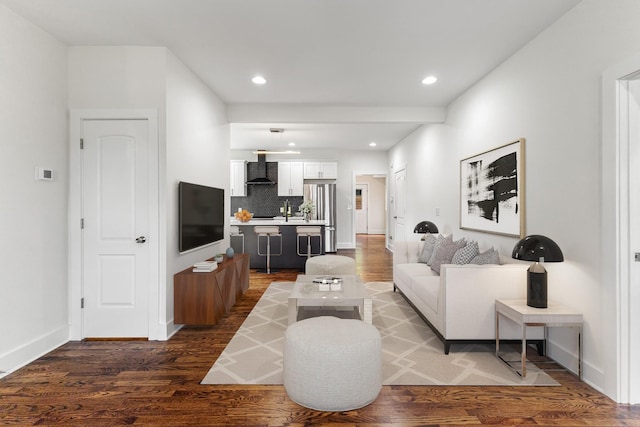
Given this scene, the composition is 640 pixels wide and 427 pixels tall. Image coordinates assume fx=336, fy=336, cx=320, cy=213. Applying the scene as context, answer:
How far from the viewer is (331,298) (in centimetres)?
301

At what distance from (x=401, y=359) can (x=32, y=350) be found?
3.07 metres

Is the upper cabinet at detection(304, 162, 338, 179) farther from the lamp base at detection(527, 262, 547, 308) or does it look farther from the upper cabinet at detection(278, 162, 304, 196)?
the lamp base at detection(527, 262, 547, 308)

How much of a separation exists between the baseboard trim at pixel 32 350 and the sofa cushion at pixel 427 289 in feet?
11.4

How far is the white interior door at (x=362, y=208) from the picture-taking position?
44.9 feet

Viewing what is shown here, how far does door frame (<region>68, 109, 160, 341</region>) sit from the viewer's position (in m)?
3.22

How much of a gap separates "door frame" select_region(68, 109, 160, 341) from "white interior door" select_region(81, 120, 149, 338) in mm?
→ 46

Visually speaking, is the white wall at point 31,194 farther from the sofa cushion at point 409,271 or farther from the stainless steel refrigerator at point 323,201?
the stainless steel refrigerator at point 323,201

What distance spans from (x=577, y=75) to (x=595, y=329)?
6.08 feet

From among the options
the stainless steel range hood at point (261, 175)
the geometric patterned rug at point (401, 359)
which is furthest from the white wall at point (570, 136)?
the stainless steel range hood at point (261, 175)

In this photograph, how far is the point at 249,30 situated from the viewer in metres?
2.93

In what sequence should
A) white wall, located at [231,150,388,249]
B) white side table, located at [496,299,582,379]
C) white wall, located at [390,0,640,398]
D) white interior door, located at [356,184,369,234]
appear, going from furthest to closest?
white interior door, located at [356,184,369,234], white wall, located at [231,150,388,249], white side table, located at [496,299,582,379], white wall, located at [390,0,640,398]

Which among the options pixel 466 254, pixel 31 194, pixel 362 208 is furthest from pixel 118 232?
pixel 362 208

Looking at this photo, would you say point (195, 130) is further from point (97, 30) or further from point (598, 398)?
point (598, 398)

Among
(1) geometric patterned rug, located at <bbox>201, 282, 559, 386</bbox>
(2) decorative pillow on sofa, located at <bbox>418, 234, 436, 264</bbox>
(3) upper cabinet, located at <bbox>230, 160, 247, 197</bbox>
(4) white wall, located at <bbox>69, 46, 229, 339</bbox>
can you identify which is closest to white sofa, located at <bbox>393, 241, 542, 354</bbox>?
(1) geometric patterned rug, located at <bbox>201, 282, 559, 386</bbox>
